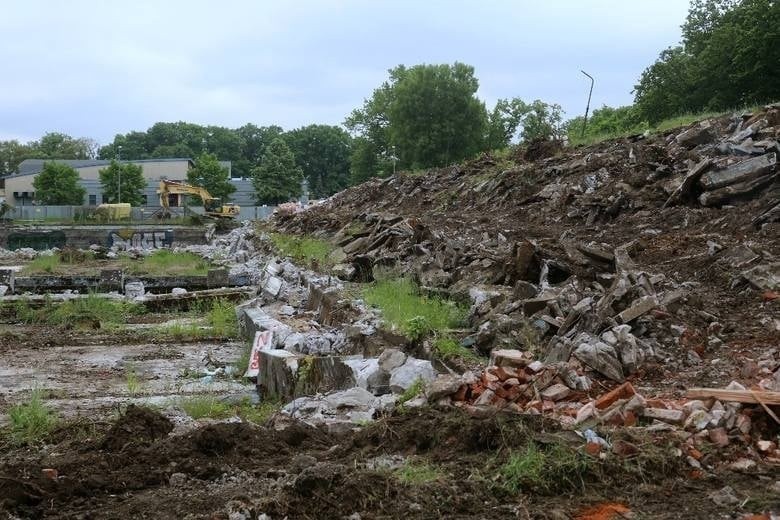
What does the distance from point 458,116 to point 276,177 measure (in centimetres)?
1948

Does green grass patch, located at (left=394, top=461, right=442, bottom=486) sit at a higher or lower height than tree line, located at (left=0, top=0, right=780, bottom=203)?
lower

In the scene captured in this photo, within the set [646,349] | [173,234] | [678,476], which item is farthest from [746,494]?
[173,234]

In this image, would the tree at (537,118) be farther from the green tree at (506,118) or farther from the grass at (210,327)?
the grass at (210,327)

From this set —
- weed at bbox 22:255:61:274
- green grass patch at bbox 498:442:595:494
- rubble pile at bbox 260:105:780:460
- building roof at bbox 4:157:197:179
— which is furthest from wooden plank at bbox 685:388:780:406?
building roof at bbox 4:157:197:179

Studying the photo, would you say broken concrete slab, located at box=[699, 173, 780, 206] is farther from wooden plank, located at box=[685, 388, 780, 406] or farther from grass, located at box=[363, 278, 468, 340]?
wooden plank, located at box=[685, 388, 780, 406]

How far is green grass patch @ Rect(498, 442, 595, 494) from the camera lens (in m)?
3.66

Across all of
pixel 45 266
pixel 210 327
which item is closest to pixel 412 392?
pixel 210 327

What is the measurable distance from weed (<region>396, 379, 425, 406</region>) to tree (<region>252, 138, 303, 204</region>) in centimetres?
5971

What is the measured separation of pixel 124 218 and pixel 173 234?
35.6 ft

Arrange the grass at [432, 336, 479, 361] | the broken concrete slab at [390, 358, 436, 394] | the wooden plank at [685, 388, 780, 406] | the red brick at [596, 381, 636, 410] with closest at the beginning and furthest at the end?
the wooden plank at [685, 388, 780, 406], the red brick at [596, 381, 636, 410], the broken concrete slab at [390, 358, 436, 394], the grass at [432, 336, 479, 361]

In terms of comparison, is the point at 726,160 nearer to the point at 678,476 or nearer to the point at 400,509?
the point at 678,476

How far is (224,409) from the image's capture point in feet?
21.7

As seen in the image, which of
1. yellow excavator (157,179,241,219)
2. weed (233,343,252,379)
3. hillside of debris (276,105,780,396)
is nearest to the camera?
hillside of debris (276,105,780,396)

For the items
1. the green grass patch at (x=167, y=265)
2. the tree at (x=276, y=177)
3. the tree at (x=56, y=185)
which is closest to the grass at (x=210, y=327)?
the green grass patch at (x=167, y=265)
